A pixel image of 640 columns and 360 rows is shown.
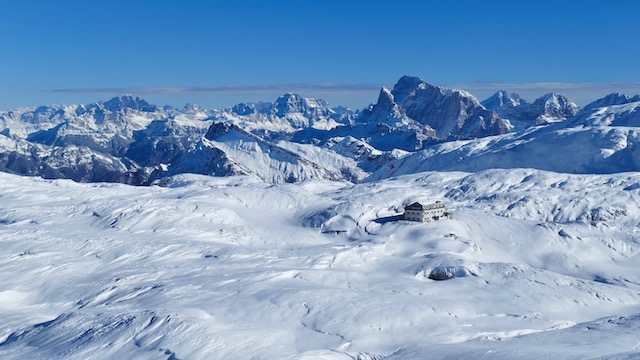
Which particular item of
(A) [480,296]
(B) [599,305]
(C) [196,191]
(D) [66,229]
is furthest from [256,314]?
(C) [196,191]

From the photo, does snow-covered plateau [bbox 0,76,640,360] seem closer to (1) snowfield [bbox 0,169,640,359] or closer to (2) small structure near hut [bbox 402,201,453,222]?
(1) snowfield [bbox 0,169,640,359]

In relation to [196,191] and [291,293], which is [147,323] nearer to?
[291,293]

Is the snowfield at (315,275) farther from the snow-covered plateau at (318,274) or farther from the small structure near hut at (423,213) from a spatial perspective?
the small structure near hut at (423,213)

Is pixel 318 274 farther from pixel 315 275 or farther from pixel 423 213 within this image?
pixel 423 213

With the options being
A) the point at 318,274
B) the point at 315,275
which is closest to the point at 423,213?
the point at 318,274

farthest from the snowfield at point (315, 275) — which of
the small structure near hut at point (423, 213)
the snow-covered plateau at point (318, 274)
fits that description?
the small structure near hut at point (423, 213)
